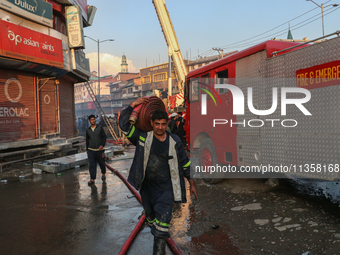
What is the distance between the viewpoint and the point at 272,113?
5.27 meters

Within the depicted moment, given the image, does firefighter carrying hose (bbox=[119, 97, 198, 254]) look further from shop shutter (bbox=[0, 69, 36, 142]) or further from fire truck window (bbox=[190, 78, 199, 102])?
shop shutter (bbox=[0, 69, 36, 142])

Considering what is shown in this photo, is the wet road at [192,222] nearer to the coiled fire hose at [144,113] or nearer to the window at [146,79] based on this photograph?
the coiled fire hose at [144,113]

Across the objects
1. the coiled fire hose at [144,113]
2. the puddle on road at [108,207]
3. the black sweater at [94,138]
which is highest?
the coiled fire hose at [144,113]

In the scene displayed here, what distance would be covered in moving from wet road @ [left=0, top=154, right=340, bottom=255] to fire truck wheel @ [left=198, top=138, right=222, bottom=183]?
260mm

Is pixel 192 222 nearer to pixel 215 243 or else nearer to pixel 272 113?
pixel 215 243

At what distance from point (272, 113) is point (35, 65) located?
11.8m

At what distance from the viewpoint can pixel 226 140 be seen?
6.57 m

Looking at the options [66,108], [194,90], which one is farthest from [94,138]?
[66,108]

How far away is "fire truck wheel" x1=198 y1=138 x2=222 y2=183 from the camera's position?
7095mm

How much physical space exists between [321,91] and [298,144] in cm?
98

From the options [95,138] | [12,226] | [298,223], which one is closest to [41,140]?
[95,138]

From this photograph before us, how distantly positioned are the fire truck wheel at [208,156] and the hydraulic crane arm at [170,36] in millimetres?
14068

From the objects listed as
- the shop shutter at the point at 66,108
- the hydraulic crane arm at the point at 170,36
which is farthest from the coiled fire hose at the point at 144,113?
the hydraulic crane arm at the point at 170,36

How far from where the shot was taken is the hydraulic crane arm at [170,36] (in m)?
21.8
